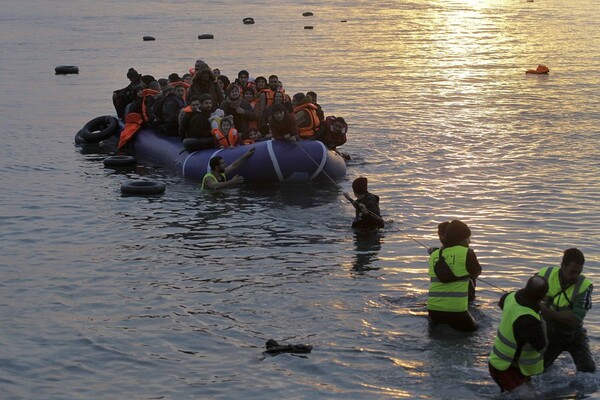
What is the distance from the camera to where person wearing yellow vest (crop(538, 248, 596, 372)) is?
9781 millimetres

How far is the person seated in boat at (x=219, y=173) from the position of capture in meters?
20.3

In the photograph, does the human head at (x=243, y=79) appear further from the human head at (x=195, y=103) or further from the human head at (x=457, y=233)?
the human head at (x=457, y=233)

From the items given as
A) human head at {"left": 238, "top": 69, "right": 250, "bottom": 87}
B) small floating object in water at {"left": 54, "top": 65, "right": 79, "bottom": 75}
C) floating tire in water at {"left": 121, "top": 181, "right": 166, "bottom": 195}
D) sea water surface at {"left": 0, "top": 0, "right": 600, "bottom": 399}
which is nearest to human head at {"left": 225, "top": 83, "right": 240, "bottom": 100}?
human head at {"left": 238, "top": 69, "right": 250, "bottom": 87}

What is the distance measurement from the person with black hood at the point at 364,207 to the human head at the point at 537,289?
6778 mm

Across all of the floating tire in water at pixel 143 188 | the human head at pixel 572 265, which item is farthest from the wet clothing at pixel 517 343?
the floating tire in water at pixel 143 188

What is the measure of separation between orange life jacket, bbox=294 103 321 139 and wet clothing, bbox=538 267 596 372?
12184 mm

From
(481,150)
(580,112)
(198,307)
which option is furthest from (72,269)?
(580,112)

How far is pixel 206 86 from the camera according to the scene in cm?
2266

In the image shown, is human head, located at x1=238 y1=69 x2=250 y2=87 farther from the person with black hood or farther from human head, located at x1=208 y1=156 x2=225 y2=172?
the person with black hood

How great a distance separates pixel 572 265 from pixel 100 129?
65.8 feet

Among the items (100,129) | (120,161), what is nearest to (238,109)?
(120,161)

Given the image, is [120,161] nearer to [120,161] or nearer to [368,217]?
[120,161]

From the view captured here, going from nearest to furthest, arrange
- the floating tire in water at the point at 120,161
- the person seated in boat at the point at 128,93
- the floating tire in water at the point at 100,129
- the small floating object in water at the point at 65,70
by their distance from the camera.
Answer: the floating tire in water at the point at 120,161
the person seated in boat at the point at 128,93
the floating tire in water at the point at 100,129
the small floating object in water at the point at 65,70

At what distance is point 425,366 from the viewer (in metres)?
11.4
